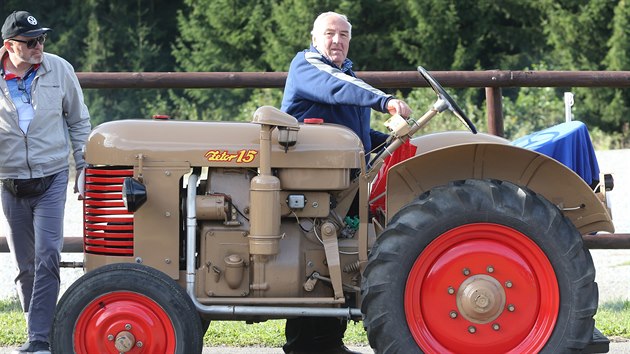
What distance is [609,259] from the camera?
10195 mm

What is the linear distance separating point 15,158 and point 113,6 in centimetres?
2304

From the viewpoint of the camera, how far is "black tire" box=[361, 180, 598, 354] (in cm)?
466

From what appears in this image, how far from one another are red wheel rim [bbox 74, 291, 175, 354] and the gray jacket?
1037mm

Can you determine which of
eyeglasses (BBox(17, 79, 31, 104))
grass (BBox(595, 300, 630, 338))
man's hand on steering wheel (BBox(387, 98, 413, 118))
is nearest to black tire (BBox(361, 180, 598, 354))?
man's hand on steering wheel (BBox(387, 98, 413, 118))

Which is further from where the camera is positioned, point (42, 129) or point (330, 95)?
point (42, 129)

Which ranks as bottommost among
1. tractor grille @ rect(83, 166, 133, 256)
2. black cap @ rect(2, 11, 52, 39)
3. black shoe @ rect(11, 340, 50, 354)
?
black shoe @ rect(11, 340, 50, 354)

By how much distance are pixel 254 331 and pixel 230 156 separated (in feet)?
5.78

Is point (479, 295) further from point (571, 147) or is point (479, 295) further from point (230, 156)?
point (230, 156)

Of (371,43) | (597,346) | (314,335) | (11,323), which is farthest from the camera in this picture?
(371,43)

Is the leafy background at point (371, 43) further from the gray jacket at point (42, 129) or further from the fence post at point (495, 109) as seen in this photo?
the gray jacket at point (42, 129)

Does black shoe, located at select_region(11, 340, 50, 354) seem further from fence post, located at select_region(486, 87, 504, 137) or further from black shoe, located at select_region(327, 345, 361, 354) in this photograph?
fence post, located at select_region(486, 87, 504, 137)

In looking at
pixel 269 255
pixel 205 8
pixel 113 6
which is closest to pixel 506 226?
pixel 269 255

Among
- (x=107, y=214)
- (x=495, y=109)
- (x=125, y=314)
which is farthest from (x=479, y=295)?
(x=495, y=109)

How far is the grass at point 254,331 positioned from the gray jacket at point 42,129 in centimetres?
112
